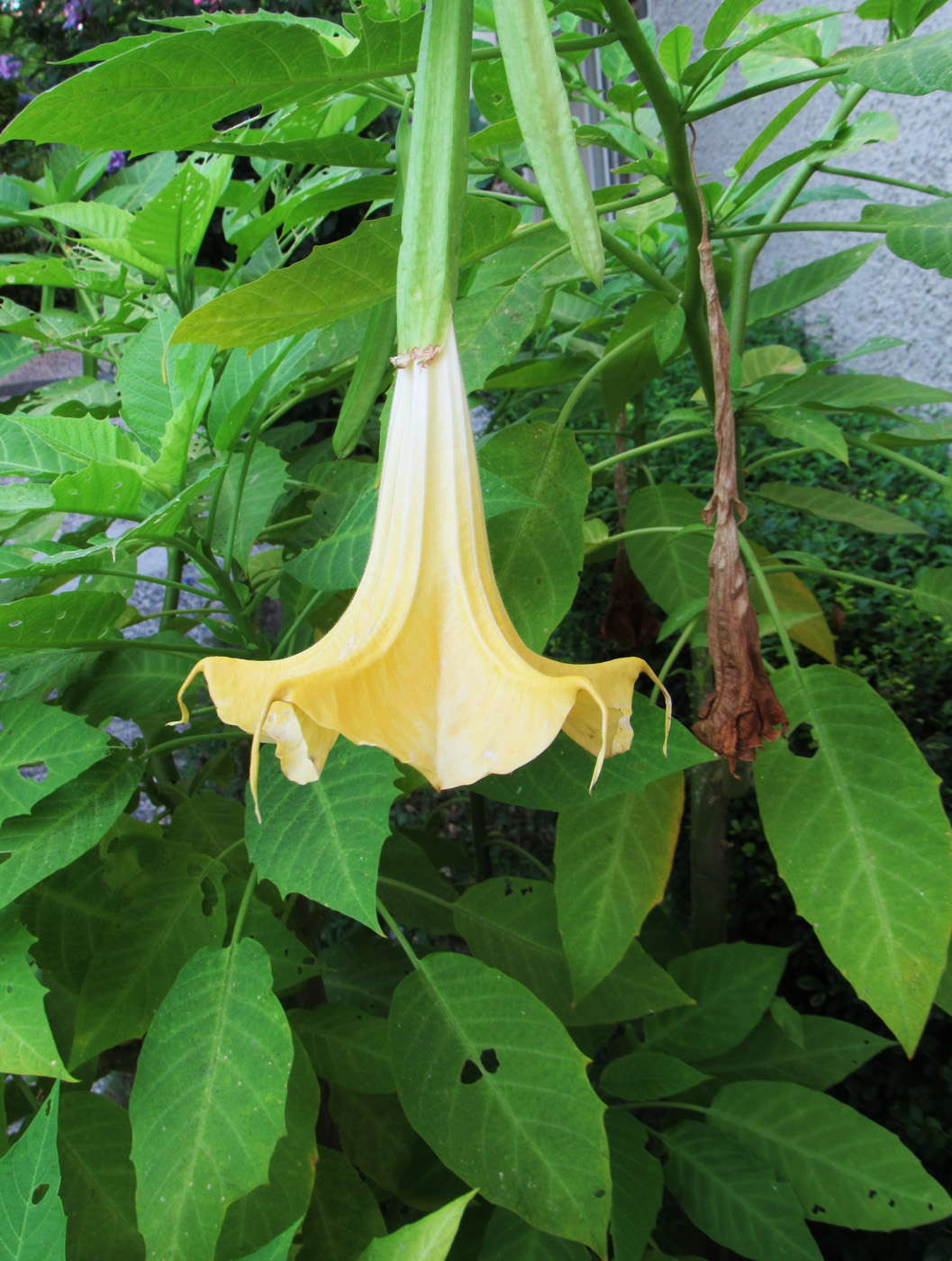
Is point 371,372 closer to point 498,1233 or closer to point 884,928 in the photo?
point 884,928

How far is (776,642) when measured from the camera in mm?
Answer: 1507

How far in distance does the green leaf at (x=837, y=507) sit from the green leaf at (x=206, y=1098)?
76 centimetres

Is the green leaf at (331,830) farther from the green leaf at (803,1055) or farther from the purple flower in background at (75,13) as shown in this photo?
the purple flower in background at (75,13)

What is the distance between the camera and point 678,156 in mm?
552

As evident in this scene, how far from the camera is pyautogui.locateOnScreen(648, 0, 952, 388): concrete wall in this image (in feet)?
7.30

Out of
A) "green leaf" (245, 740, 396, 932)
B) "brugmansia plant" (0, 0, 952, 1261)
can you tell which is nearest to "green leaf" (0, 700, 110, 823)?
"brugmansia plant" (0, 0, 952, 1261)

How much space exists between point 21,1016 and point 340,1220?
1.11 ft

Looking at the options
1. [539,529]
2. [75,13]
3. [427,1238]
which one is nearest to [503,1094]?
[427,1238]

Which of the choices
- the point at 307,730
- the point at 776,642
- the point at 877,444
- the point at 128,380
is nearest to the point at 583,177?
the point at 307,730

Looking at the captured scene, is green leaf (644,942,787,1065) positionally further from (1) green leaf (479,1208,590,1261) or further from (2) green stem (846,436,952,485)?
(2) green stem (846,436,952,485)

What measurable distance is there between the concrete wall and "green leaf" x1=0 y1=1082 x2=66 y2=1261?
78.4 inches

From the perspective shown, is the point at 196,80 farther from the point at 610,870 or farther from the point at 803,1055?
the point at 803,1055

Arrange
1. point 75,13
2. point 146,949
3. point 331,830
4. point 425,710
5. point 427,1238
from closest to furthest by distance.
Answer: point 425,710 → point 427,1238 → point 331,830 → point 146,949 → point 75,13

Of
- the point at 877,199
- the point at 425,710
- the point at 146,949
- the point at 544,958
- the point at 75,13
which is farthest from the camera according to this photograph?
the point at 75,13
